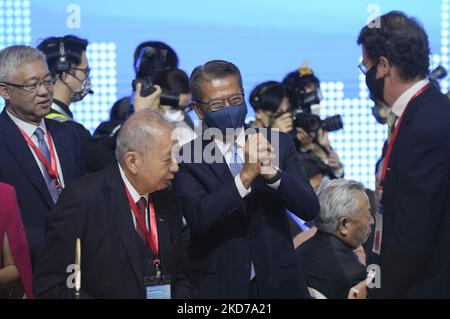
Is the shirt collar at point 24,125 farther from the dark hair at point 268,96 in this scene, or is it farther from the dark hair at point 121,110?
the dark hair at point 268,96

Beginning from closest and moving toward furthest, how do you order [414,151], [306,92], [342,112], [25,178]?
1. [414,151]
2. [25,178]
3. [306,92]
4. [342,112]

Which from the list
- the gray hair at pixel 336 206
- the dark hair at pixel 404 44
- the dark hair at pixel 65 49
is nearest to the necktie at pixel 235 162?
the gray hair at pixel 336 206

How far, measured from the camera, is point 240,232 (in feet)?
13.3

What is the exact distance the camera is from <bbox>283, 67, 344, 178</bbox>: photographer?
6656 millimetres

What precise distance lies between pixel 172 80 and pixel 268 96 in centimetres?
73

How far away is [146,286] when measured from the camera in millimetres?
3777

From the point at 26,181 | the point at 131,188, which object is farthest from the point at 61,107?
the point at 131,188

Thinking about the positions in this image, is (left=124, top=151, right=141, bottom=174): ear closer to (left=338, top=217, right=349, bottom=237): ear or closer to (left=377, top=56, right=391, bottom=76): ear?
(left=377, top=56, right=391, bottom=76): ear

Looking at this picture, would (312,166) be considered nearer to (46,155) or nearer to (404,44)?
(46,155)

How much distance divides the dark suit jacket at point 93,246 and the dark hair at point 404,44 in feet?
3.82

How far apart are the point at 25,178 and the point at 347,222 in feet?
4.89

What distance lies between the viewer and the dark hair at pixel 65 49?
5648 millimetres
